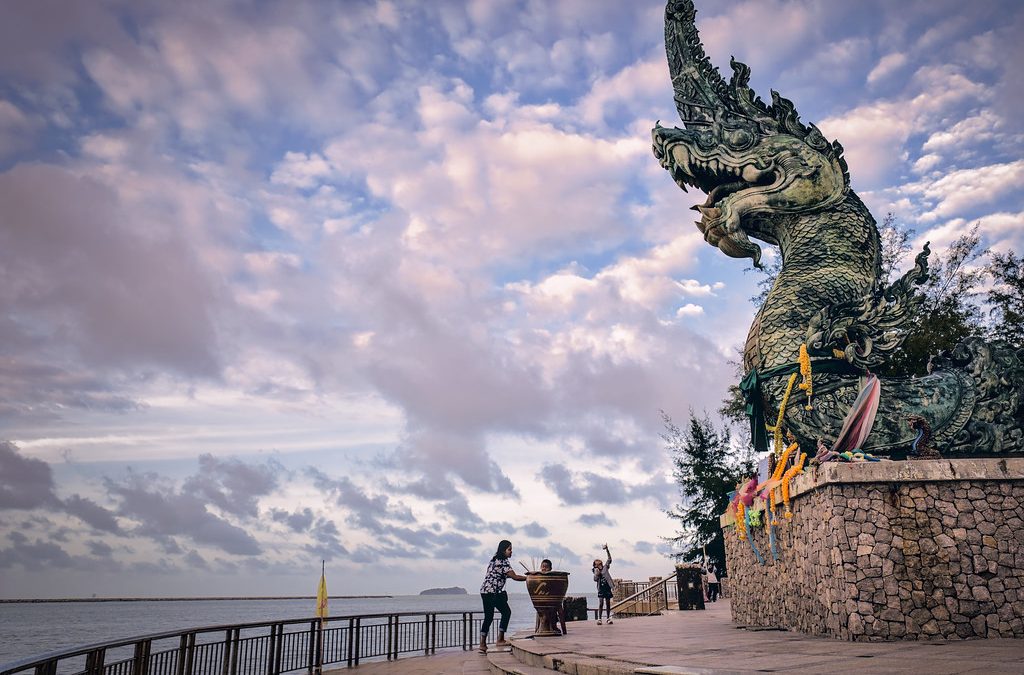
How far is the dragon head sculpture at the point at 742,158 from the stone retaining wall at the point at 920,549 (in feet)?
22.5

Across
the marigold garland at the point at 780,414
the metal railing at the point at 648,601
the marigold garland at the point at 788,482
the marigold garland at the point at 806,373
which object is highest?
the marigold garland at the point at 806,373

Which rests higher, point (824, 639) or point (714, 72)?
point (714, 72)

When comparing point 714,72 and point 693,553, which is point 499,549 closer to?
point 714,72

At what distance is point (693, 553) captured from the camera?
36781 millimetres

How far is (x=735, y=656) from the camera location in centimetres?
746

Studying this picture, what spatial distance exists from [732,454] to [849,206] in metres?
25.2

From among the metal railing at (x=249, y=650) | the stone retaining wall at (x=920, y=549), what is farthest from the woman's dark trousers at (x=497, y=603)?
the stone retaining wall at (x=920, y=549)

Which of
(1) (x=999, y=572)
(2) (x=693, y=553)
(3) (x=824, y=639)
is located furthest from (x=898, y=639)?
(2) (x=693, y=553)

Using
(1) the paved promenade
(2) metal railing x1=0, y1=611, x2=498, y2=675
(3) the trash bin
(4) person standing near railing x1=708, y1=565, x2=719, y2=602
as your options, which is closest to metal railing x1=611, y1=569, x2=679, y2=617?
(3) the trash bin

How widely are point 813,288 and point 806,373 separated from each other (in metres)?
2.08

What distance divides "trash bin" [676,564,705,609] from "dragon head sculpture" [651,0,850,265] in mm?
12155

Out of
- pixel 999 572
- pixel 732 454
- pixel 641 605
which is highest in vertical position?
pixel 732 454

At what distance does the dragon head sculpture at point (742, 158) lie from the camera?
48.6 feet

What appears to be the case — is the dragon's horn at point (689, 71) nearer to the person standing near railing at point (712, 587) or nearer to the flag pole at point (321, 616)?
the flag pole at point (321, 616)
